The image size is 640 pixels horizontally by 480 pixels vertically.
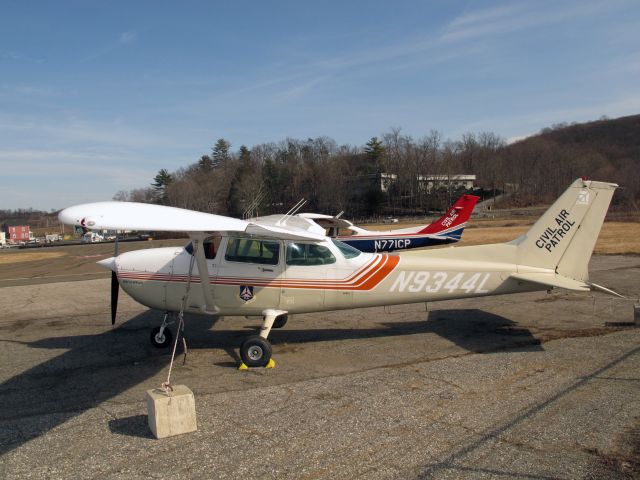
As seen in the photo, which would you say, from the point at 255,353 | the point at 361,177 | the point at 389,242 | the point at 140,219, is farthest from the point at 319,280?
the point at 361,177

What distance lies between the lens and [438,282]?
8461 mm

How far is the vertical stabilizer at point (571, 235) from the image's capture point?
854 cm

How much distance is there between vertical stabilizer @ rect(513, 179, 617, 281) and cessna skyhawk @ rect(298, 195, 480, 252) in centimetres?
1032

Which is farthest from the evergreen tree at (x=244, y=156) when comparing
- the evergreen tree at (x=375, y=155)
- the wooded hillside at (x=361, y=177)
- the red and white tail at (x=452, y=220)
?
the red and white tail at (x=452, y=220)

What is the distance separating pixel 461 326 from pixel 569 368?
120 inches

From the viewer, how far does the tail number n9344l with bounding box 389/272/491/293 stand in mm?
8453

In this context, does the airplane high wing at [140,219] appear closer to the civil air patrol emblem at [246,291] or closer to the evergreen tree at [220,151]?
the civil air patrol emblem at [246,291]

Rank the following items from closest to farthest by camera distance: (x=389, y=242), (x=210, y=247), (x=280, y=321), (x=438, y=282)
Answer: (x=210, y=247)
(x=438, y=282)
(x=280, y=321)
(x=389, y=242)

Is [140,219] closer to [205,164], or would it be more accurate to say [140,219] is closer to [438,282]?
[438,282]

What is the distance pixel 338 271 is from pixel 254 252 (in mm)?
1500

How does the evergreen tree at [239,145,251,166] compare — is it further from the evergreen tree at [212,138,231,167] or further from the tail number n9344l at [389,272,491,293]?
the tail number n9344l at [389,272,491,293]

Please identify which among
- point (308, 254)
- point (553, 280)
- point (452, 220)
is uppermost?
point (452, 220)

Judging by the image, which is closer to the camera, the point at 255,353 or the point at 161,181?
the point at 255,353

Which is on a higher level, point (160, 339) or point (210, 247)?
point (210, 247)
